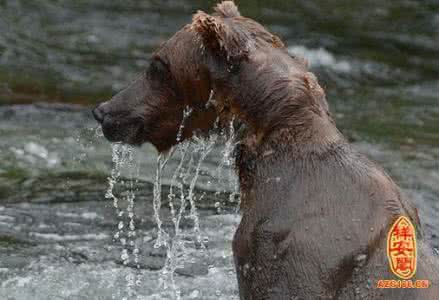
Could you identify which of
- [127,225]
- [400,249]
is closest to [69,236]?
[127,225]

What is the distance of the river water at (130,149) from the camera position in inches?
289

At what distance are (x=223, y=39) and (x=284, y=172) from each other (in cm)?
60

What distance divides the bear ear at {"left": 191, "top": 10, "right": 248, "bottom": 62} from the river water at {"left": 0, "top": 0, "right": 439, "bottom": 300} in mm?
466

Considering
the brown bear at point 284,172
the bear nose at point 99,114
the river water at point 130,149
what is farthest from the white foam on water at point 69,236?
the brown bear at point 284,172

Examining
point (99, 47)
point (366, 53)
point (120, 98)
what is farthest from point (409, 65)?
point (120, 98)

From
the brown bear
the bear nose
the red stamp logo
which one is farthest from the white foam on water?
the red stamp logo

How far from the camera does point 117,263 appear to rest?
7512 millimetres

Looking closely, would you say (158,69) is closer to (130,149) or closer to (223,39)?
(223,39)

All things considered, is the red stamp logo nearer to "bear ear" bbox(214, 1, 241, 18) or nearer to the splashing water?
"bear ear" bbox(214, 1, 241, 18)

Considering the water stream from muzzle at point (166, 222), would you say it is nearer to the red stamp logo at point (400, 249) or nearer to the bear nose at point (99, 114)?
the bear nose at point (99, 114)

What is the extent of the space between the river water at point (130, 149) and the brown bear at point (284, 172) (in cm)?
28

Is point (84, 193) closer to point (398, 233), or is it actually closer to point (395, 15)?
point (398, 233)

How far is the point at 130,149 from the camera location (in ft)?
17.6

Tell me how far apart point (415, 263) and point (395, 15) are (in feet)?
35.9
